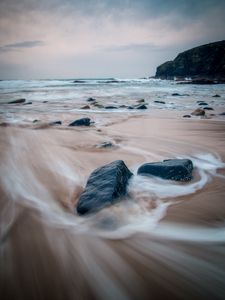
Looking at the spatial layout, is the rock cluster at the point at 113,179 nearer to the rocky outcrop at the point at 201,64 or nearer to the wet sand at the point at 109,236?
the wet sand at the point at 109,236

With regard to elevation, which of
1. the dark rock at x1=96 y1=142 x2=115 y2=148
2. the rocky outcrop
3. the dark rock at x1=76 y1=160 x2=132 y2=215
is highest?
the rocky outcrop

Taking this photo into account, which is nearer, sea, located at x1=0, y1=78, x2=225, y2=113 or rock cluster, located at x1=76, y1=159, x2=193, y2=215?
rock cluster, located at x1=76, y1=159, x2=193, y2=215

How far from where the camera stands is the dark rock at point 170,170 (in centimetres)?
221

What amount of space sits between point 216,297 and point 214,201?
93cm

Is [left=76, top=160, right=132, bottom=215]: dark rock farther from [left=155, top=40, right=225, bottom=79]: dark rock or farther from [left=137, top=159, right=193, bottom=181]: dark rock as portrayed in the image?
[left=155, top=40, right=225, bottom=79]: dark rock

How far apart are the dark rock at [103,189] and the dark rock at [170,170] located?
1.16 ft

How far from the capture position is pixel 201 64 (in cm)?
5091

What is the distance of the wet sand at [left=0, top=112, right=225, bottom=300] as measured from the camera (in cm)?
110

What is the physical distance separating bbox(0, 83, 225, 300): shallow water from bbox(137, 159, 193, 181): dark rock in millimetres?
82

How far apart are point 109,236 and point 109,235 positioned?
1 centimetres

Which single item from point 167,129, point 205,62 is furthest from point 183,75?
point 167,129

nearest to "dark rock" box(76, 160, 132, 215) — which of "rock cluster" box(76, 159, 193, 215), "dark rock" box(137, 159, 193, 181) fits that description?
"rock cluster" box(76, 159, 193, 215)

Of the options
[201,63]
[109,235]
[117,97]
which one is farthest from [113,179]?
[201,63]

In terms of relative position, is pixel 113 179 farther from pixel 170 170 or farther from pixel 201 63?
pixel 201 63
